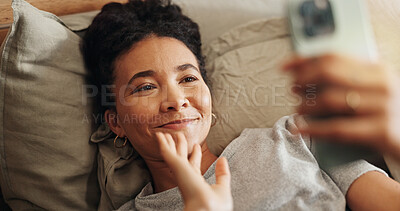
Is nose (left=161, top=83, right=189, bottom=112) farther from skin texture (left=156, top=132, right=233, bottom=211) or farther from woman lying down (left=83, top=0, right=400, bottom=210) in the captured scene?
skin texture (left=156, top=132, right=233, bottom=211)

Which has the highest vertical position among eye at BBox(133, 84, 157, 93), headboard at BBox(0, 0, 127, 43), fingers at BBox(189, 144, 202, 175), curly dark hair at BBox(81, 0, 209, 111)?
headboard at BBox(0, 0, 127, 43)

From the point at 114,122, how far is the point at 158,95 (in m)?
0.25

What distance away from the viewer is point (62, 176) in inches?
40.1

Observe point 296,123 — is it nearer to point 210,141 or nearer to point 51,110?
point 210,141

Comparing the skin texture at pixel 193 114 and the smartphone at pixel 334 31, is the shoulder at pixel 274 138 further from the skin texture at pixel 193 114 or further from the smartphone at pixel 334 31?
the smartphone at pixel 334 31

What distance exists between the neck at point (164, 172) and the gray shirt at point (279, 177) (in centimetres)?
5

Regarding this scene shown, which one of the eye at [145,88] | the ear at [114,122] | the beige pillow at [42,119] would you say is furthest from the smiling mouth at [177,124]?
the beige pillow at [42,119]

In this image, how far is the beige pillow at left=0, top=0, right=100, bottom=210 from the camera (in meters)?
0.97

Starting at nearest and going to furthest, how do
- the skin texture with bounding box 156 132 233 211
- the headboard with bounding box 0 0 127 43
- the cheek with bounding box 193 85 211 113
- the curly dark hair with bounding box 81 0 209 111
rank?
the skin texture with bounding box 156 132 233 211 < the cheek with bounding box 193 85 211 113 < the curly dark hair with bounding box 81 0 209 111 < the headboard with bounding box 0 0 127 43

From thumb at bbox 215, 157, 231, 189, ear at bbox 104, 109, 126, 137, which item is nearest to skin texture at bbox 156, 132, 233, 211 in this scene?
thumb at bbox 215, 157, 231, 189

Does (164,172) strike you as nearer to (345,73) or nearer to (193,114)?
(193,114)

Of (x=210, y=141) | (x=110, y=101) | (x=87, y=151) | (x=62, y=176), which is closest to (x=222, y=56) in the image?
(x=210, y=141)

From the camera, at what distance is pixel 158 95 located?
2.90 ft

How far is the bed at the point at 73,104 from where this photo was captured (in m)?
0.98
